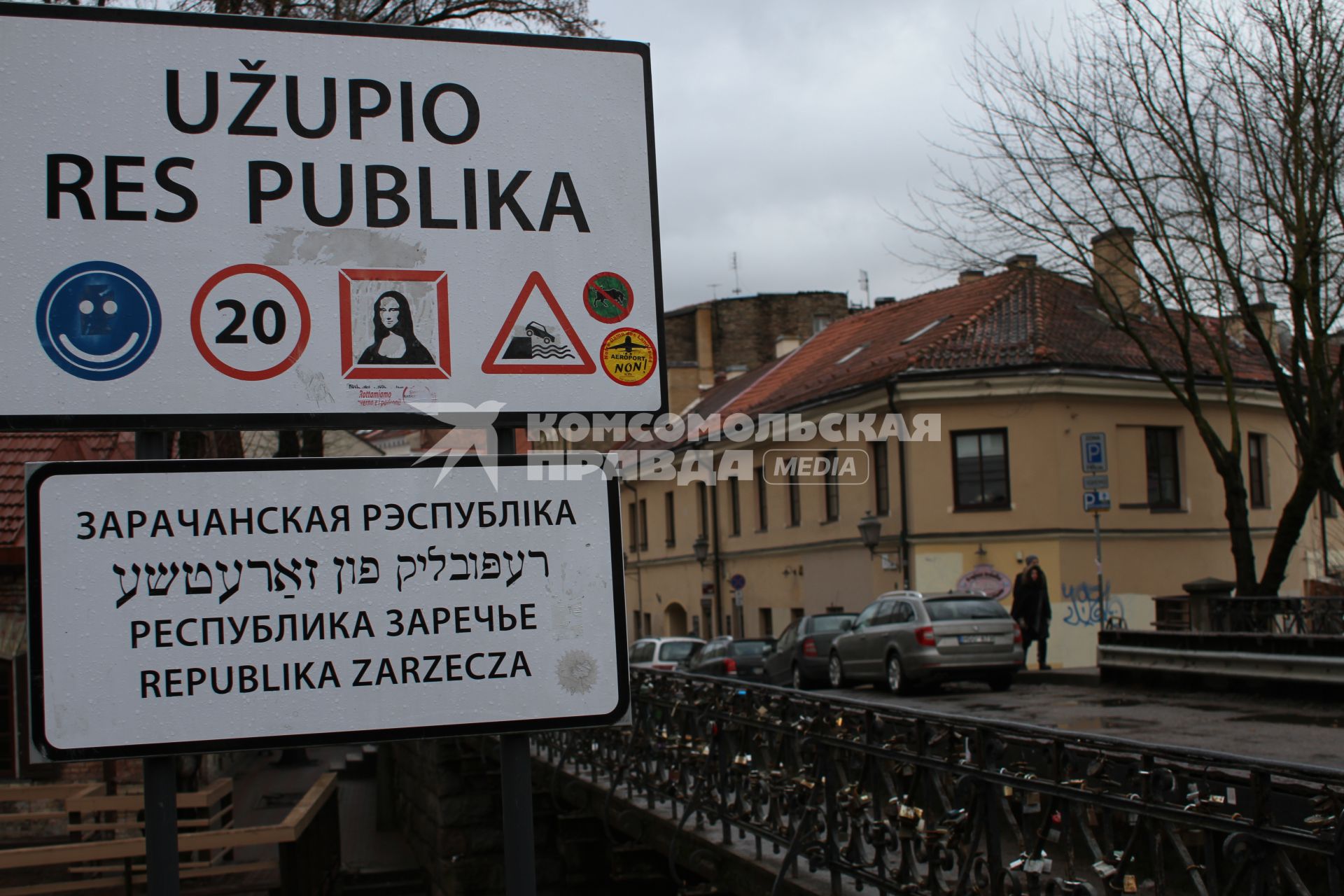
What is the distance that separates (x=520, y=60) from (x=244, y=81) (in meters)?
0.58

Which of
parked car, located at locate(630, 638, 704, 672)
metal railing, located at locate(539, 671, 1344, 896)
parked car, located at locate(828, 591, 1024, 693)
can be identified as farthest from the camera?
parked car, located at locate(630, 638, 704, 672)

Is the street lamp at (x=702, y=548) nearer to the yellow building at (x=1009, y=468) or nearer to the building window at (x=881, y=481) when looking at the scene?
the yellow building at (x=1009, y=468)

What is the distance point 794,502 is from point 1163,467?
10195mm

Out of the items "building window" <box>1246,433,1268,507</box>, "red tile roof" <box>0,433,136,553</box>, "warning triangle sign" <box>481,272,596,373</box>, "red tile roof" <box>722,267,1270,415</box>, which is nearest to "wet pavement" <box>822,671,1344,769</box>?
"warning triangle sign" <box>481,272,596,373</box>

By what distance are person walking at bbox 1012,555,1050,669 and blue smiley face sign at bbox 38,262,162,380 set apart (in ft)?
72.6

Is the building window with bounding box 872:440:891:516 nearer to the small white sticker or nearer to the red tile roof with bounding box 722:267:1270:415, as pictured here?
the red tile roof with bounding box 722:267:1270:415

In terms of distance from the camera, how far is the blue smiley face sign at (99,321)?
2.60 metres

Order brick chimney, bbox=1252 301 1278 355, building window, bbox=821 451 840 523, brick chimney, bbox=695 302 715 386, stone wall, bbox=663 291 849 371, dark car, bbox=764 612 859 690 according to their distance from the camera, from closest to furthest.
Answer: brick chimney, bbox=1252 301 1278 355, dark car, bbox=764 612 859 690, building window, bbox=821 451 840 523, brick chimney, bbox=695 302 715 386, stone wall, bbox=663 291 849 371

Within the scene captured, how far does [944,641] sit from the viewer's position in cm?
2034

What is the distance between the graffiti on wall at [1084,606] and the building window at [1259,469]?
288 inches

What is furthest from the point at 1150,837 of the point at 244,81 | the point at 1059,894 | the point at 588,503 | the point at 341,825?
the point at 341,825

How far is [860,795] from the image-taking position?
6.98 meters

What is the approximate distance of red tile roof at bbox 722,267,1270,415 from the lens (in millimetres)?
32812

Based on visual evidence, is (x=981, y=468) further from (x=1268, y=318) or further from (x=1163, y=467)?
(x=1268, y=318)
